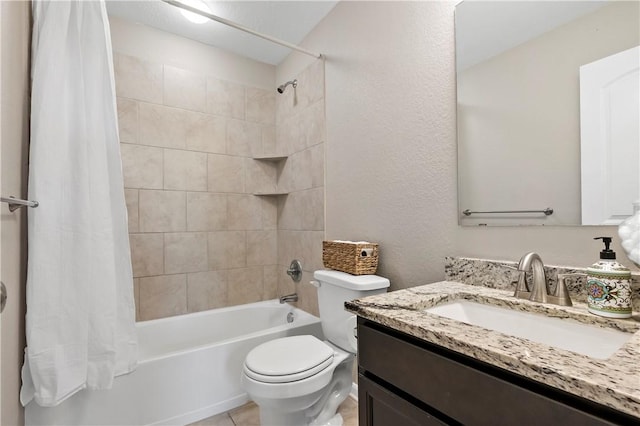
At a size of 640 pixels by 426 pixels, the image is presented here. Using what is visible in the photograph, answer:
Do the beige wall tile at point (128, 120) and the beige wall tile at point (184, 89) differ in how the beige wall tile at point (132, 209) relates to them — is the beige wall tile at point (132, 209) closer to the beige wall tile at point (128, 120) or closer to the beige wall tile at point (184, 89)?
the beige wall tile at point (128, 120)

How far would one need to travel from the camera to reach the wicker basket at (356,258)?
150 centimetres

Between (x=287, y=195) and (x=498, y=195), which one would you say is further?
(x=287, y=195)

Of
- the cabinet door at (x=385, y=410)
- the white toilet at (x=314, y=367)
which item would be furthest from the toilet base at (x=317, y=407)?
the cabinet door at (x=385, y=410)

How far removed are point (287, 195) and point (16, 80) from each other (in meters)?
1.65

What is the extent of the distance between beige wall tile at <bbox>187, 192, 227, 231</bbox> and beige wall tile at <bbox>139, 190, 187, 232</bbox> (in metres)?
0.04

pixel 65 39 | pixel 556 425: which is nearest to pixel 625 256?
pixel 556 425

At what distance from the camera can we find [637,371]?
464 mm

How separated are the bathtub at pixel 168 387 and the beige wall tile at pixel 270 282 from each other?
1.92 ft

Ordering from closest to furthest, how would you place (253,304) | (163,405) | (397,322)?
(397,322), (163,405), (253,304)

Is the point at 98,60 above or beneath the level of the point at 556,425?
above

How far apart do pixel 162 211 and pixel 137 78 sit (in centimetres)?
94

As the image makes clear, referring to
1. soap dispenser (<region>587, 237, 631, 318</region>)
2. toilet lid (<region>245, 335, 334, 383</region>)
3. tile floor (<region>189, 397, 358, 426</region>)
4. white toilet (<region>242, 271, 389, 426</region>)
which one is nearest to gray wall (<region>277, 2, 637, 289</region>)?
soap dispenser (<region>587, 237, 631, 318</region>)

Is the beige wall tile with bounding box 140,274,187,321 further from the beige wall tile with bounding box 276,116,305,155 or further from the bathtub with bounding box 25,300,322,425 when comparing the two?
the beige wall tile with bounding box 276,116,305,155

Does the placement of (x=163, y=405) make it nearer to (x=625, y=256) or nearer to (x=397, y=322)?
(x=397, y=322)
